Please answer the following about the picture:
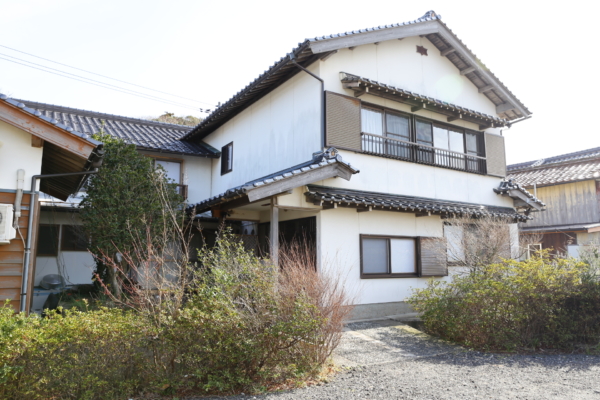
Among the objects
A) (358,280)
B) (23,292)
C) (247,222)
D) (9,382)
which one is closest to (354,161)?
(358,280)

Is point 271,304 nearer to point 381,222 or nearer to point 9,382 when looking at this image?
point 9,382

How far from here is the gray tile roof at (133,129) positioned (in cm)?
1484

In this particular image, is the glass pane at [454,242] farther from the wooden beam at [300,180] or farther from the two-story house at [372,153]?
the wooden beam at [300,180]

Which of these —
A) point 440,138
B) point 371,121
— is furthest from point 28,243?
point 440,138

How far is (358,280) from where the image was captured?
1053cm

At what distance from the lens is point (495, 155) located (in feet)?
47.1

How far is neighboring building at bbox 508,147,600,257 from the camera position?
17266 millimetres

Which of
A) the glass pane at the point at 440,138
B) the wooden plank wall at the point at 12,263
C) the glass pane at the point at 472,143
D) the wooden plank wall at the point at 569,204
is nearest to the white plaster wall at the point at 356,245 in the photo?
the glass pane at the point at 440,138

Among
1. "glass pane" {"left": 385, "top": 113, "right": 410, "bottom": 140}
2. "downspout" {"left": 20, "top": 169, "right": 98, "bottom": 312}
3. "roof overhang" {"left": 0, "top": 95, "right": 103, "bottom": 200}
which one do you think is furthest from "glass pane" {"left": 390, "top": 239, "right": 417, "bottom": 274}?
"downspout" {"left": 20, "top": 169, "right": 98, "bottom": 312}

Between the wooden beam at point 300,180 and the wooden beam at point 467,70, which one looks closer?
the wooden beam at point 300,180

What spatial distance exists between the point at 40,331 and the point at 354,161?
7.94 m

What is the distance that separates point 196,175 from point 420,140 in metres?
8.04

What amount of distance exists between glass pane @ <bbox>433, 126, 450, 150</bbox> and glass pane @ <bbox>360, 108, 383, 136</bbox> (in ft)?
7.24

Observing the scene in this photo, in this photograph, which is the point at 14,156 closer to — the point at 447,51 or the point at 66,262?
the point at 66,262
